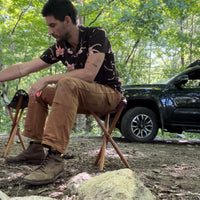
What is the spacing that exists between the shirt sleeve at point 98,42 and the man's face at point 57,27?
0.79 feet

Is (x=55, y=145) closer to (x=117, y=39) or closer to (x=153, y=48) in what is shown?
(x=117, y=39)

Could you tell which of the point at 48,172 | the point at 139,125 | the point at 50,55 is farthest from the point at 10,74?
the point at 139,125

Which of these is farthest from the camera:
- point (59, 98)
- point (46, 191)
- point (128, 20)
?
point (128, 20)

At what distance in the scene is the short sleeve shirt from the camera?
104 inches

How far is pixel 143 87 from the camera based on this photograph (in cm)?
657

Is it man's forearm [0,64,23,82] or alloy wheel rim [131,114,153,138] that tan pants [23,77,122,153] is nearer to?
man's forearm [0,64,23,82]

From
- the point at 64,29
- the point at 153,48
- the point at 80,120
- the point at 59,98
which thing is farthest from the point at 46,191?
the point at 153,48

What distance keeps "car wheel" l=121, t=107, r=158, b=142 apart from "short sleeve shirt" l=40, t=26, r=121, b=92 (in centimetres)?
345

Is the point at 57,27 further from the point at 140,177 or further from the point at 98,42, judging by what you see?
the point at 140,177

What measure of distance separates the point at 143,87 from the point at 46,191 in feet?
15.7

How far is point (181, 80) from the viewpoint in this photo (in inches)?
236

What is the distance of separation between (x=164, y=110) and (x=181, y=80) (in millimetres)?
768

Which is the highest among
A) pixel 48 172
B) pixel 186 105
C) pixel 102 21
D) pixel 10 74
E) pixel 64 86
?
pixel 102 21

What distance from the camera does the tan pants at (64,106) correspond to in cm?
223
